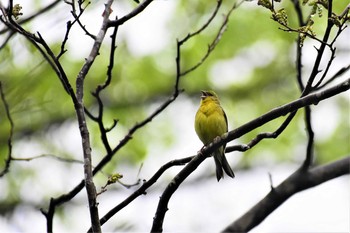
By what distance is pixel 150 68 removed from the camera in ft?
34.3

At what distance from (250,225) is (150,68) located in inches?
225

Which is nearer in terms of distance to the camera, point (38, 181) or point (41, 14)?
point (41, 14)

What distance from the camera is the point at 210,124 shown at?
6.79 m

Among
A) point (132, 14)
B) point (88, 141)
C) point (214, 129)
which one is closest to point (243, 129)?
point (88, 141)

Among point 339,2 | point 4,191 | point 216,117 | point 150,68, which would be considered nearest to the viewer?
point 216,117

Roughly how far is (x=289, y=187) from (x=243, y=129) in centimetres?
180

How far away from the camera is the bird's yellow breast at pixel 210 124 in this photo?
6.77 meters

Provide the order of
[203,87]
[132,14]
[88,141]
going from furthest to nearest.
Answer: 1. [203,87]
2. [132,14]
3. [88,141]

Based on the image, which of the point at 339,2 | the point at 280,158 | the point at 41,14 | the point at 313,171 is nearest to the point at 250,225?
the point at 313,171

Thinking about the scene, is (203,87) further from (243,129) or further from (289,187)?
(243,129)

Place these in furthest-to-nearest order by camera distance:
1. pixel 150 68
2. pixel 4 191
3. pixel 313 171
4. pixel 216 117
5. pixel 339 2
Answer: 1. pixel 150 68
2. pixel 4 191
3. pixel 339 2
4. pixel 216 117
5. pixel 313 171

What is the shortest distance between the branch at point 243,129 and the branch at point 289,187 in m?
0.97

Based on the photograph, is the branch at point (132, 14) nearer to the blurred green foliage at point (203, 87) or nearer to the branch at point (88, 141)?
the branch at point (88, 141)

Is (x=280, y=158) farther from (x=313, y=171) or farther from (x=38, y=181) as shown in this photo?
(x=313, y=171)
